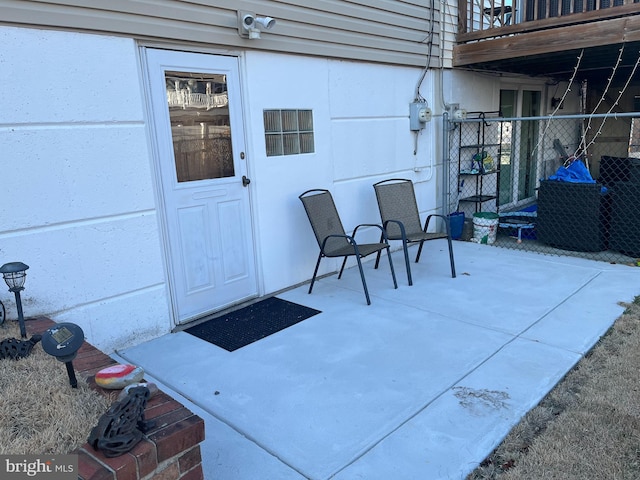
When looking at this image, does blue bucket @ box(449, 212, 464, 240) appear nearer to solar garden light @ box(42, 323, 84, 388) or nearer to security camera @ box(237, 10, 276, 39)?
security camera @ box(237, 10, 276, 39)

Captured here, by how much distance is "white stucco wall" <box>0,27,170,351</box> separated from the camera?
2564 mm

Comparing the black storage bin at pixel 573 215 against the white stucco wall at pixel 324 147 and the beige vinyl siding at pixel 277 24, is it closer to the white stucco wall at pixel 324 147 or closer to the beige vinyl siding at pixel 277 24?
the white stucco wall at pixel 324 147

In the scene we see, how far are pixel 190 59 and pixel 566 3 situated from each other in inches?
189

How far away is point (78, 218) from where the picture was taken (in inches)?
111

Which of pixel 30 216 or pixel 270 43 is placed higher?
pixel 270 43

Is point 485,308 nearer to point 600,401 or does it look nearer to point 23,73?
point 600,401

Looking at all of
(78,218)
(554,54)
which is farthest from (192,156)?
(554,54)

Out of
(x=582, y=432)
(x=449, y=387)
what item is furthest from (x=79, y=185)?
(x=582, y=432)

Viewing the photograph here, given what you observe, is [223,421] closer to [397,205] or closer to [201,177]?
[201,177]

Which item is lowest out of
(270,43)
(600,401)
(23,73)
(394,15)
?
(600,401)

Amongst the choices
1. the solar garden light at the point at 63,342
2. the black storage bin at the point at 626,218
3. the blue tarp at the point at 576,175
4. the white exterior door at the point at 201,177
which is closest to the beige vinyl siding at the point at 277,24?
the white exterior door at the point at 201,177

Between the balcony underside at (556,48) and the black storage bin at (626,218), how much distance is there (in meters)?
1.40

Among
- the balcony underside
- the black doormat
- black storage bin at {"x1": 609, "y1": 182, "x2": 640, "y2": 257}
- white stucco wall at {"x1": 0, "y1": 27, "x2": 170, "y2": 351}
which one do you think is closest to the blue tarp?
black storage bin at {"x1": 609, "y1": 182, "x2": 640, "y2": 257}

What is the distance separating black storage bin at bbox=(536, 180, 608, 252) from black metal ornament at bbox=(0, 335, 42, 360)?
477 cm
